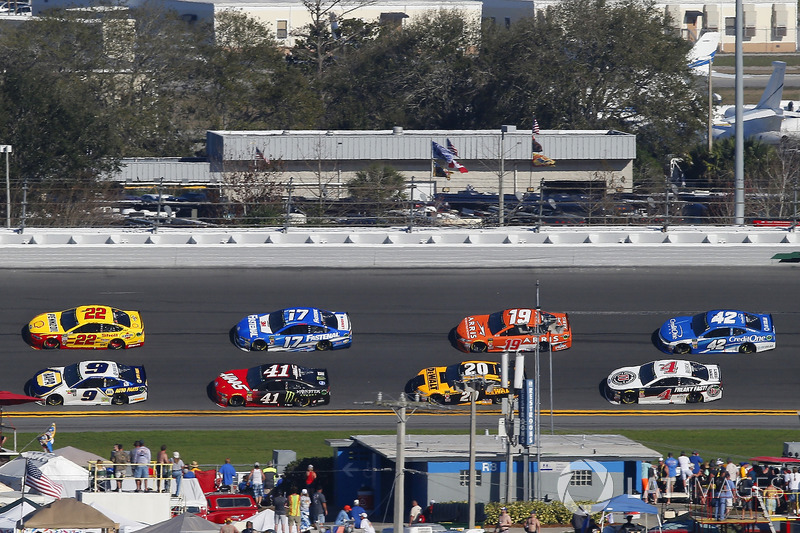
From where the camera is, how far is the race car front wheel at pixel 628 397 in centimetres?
2739

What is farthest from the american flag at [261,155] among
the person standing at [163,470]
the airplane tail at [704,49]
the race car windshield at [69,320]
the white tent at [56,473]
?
the airplane tail at [704,49]

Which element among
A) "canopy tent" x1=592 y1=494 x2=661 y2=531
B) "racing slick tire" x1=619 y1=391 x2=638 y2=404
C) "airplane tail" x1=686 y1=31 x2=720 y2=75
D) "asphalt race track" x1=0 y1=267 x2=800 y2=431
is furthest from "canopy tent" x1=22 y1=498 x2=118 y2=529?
"airplane tail" x1=686 y1=31 x2=720 y2=75

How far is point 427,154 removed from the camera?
52.3 m

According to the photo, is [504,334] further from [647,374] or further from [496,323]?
[647,374]

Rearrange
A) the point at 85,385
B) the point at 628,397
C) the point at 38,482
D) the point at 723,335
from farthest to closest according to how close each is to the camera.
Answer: the point at 723,335 < the point at 628,397 < the point at 85,385 < the point at 38,482

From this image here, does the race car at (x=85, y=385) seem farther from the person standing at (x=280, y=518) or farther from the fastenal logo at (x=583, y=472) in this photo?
the fastenal logo at (x=583, y=472)

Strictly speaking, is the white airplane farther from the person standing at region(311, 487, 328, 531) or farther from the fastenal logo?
the person standing at region(311, 487, 328, 531)

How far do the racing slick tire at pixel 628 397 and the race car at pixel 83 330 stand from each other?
10601 millimetres

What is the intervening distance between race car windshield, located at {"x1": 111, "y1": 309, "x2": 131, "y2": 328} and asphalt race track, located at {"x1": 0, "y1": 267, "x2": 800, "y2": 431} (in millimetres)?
597

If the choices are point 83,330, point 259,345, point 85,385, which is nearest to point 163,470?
point 85,385

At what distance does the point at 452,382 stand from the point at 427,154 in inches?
1042

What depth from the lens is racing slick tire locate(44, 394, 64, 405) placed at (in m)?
26.4

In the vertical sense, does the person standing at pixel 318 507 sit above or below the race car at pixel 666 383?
below

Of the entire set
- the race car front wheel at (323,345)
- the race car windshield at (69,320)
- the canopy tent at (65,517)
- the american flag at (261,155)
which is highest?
the american flag at (261,155)
